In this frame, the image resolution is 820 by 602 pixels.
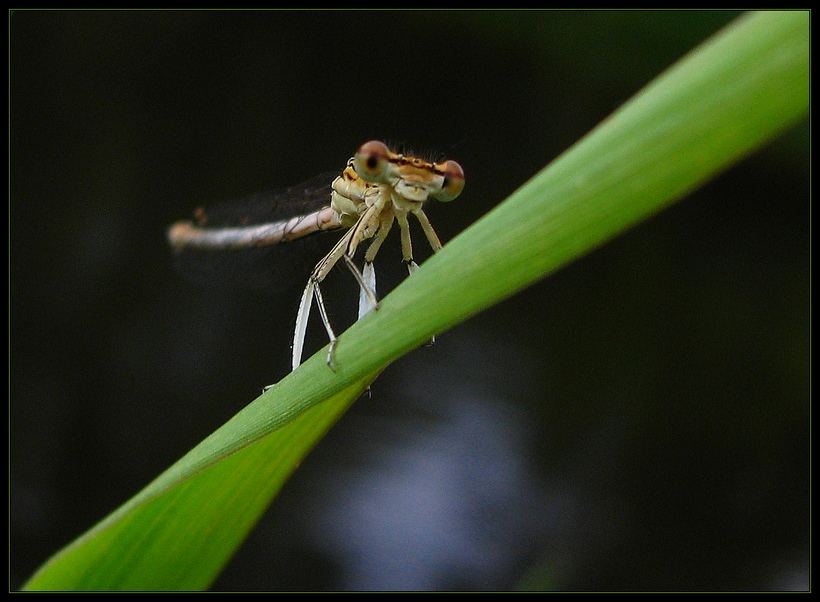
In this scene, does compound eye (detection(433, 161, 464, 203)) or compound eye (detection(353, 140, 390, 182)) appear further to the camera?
compound eye (detection(433, 161, 464, 203))

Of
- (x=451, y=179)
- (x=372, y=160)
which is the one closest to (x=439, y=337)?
(x=451, y=179)

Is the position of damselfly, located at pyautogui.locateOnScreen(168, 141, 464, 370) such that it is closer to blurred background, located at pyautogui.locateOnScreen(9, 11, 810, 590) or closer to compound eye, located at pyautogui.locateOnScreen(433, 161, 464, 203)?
compound eye, located at pyautogui.locateOnScreen(433, 161, 464, 203)

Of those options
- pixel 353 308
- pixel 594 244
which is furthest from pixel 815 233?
pixel 594 244

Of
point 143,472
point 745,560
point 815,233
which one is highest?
point 143,472

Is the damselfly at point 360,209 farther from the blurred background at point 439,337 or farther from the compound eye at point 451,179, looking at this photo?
the blurred background at point 439,337

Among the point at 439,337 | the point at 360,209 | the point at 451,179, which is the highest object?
the point at 439,337

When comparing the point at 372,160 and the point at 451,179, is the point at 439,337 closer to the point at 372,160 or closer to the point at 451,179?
the point at 451,179

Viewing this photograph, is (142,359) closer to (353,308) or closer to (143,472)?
(143,472)

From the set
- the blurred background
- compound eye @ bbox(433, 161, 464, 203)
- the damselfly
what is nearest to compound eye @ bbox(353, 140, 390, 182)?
the damselfly
